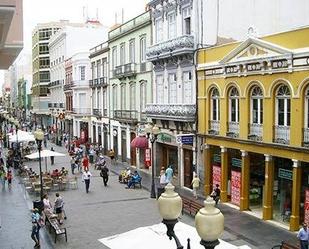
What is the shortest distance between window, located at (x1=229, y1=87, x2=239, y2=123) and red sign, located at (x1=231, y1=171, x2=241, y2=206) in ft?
8.62

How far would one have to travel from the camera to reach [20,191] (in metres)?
28.8

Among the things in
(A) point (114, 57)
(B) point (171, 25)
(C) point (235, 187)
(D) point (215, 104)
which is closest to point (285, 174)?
(C) point (235, 187)

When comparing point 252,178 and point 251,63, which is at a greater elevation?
point 251,63

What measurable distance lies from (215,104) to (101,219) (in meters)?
8.65

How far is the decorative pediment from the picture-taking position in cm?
2017

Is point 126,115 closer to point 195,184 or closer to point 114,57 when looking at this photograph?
point 114,57

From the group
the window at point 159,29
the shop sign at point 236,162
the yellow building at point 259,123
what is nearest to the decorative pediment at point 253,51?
the yellow building at point 259,123

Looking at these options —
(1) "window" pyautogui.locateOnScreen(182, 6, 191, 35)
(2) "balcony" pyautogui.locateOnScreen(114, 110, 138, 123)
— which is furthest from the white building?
(1) "window" pyautogui.locateOnScreen(182, 6, 191, 35)

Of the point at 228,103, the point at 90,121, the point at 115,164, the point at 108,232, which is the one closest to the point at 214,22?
the point at 228,103

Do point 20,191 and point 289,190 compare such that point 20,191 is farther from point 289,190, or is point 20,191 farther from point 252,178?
point 289,190

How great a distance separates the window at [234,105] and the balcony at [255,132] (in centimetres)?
130

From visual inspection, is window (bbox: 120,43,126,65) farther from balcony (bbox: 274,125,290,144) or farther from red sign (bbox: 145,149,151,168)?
balcony (bbox: 274,125,290,144)

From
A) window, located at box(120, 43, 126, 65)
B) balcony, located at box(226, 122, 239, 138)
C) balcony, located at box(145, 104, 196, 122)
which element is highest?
window, located at box(120, 43, 126, 65)

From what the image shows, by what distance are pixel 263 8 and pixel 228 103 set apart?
7.03 meters
